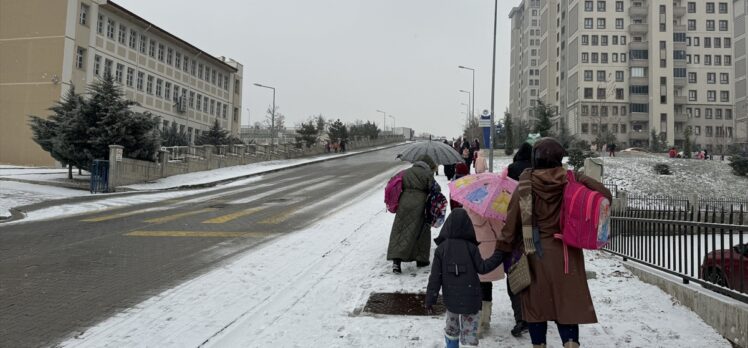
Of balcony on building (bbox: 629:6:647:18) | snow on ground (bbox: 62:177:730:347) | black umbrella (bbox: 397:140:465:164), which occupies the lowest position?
snow on ground (bbox: 62:177:730:347)

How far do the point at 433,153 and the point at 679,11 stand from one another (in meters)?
95.9

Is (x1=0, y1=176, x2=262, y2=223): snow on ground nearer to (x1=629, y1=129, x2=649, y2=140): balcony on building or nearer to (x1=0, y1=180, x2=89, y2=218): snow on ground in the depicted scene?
(x1=0, y1=180, x2=89, y2=218): snow on ground

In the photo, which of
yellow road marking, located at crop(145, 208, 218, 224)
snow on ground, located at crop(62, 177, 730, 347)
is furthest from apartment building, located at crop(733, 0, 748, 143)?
snow on ground, located at crop(62, 177, 730, 347)

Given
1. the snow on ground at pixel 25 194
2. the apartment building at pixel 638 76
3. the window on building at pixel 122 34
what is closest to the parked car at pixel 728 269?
the snow on ground at pixel 25 194

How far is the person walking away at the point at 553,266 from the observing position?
3605mm

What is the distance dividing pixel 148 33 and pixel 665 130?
7668 cm

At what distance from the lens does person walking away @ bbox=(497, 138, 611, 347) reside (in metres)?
3.61

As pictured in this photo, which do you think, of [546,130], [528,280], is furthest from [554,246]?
[546,130]

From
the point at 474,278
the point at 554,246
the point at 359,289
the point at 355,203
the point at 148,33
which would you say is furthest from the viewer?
the point at 148,33

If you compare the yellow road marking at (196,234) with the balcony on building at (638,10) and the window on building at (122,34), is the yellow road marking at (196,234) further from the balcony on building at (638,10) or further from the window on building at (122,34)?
the balcony on building at (638,10)

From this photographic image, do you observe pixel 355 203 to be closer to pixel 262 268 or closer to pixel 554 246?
pixel 262 268

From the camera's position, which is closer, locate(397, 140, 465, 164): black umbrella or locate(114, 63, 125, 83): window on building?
locate(397, 140, 465, 164): black umbrella

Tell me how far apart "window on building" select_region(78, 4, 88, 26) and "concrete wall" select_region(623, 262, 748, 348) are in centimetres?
4191

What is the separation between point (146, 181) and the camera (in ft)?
78.4
